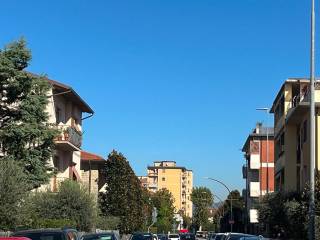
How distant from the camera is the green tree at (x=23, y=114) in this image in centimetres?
2642

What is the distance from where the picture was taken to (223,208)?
132 meters

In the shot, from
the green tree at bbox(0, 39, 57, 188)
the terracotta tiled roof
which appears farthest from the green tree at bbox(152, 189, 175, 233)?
the green tree at bbox(0, 39, 57, 188)

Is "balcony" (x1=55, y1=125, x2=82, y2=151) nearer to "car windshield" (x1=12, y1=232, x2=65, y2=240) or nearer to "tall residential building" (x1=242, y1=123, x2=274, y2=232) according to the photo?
"car windshield" (x1=12, y1=232, x2=65, y2=240)

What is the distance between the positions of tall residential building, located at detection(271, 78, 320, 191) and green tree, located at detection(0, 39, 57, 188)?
2100 centimetres

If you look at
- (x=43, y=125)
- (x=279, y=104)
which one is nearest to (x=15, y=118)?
(x=43, y=125)

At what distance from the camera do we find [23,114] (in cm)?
2692

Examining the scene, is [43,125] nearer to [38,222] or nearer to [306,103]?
[38,222]

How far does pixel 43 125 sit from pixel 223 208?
108m

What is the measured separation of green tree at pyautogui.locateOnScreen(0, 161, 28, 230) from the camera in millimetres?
22141

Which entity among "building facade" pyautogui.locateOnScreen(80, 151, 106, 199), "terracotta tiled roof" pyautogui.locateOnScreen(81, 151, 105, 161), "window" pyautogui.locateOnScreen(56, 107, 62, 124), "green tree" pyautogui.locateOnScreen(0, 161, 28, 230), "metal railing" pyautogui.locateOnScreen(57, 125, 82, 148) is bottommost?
"green tree" pyautogui.locateOnScreen(0, 161, 28, 230)

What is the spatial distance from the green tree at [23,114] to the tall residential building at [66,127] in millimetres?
13687

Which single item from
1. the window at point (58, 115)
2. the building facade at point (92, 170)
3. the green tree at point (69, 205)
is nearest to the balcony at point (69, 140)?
the window at point (58, 115)

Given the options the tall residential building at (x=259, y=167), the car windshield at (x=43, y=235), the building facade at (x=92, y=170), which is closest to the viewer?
the car windshield at (x=43, y=235)

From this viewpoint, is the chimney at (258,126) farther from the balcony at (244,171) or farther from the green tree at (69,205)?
the green tree at (69,205)
